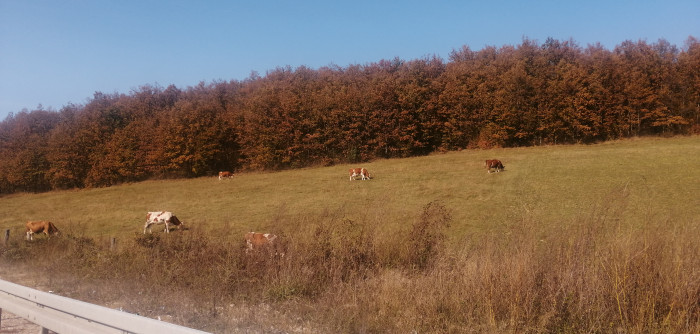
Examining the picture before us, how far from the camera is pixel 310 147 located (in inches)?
2207

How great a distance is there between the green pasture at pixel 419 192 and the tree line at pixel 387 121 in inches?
324

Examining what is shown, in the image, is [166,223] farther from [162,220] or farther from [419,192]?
[419,192]

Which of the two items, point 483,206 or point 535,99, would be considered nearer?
point 483,206

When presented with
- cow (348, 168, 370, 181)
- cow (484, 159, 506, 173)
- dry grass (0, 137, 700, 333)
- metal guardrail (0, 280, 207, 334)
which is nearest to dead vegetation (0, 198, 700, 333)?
dry grass (0, 137, 700, 333)

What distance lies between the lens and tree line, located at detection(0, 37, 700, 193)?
53531 mm

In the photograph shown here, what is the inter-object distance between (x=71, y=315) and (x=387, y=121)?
176 ft

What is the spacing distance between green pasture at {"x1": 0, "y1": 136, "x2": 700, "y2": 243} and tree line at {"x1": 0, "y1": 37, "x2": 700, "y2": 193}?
27.0ft

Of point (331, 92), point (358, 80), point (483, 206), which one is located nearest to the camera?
point (483, 206)

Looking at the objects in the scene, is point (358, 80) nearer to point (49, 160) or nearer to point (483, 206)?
point (49, 160)

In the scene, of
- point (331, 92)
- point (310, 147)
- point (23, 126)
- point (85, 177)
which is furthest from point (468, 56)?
point (23, 126)

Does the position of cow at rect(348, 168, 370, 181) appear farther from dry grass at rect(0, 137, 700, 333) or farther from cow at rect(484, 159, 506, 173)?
dry grass at rect(0, 137, 700, 333)

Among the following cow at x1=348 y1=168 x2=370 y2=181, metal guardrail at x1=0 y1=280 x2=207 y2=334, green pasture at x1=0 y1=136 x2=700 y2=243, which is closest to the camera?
metal guardrail at x1=0 y1=280 x2=207 y2=334

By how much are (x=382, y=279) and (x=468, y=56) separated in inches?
2771

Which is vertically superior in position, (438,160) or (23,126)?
(23,126)
